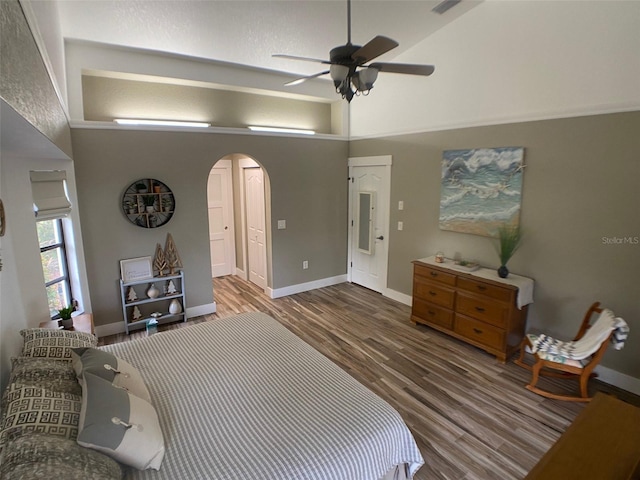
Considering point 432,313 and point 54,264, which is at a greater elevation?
point 54,264

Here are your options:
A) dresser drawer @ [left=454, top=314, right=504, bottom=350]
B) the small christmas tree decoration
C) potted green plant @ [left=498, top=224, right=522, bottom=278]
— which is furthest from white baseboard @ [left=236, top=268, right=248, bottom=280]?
potted green plant @ [left=498, top=224, right=522, bottom=278]

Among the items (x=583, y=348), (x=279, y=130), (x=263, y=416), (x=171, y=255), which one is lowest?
(x=583, y=348)

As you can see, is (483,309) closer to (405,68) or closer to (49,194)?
(405,68)

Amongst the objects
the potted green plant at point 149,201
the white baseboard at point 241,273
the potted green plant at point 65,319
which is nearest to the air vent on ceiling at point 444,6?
the potted green plant at point 149,201

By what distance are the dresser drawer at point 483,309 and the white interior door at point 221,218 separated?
13.4 ft

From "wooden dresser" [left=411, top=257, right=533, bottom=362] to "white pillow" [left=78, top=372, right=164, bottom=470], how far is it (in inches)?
123

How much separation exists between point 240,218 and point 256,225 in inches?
27.9

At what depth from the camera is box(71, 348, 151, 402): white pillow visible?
5.23 feet

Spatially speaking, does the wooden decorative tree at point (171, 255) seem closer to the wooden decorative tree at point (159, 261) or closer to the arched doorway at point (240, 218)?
the wooden decorative tree at point (159, 261)

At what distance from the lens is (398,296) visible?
492cm

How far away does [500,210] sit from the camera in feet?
11.7

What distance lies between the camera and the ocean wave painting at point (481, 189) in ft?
11.3

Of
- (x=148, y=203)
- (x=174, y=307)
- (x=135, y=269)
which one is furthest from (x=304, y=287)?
(x=148, y=203)

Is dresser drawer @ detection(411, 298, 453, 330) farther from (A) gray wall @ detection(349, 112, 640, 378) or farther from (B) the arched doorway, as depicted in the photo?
(B) the arched doorway
